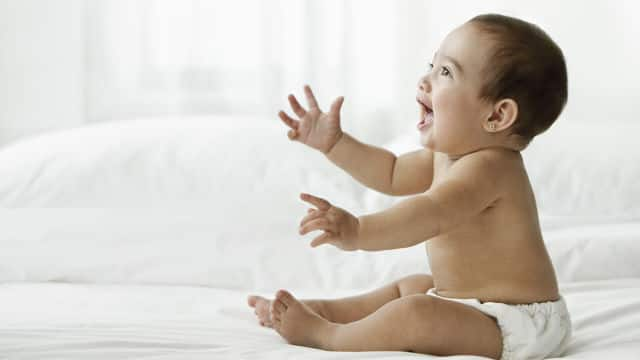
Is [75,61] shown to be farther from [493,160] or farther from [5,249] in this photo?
[493,160]

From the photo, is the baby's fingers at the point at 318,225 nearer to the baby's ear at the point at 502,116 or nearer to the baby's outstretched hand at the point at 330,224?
the baby's outstretched hand at the point at 330,224

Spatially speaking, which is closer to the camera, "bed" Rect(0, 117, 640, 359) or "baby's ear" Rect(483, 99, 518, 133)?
"baby's ear" Rect(483, 99, 518, 133)

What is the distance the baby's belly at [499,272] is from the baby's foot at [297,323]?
18cm

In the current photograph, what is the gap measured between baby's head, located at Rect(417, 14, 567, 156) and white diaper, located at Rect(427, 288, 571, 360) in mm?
208

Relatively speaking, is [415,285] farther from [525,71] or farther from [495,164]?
[525,71]

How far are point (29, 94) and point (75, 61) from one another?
0.14 m

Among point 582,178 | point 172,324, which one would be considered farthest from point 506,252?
point 582,178

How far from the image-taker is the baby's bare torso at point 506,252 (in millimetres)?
1204

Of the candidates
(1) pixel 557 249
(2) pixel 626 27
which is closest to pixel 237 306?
(1) pixel 557 249

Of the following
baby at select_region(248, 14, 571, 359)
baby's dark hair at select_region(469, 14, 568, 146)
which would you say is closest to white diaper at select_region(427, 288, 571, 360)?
baby at select_region(248, 14, 571, 359)

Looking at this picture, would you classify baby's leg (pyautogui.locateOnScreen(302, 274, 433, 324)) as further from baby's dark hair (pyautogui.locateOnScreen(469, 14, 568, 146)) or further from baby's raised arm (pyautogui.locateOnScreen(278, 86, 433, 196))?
baby's dark hair (pyautogui.locateOnScreen(469, 14, 568, 146))

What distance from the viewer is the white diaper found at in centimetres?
116

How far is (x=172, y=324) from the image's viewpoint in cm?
124

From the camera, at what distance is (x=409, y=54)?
2512 millimetres
